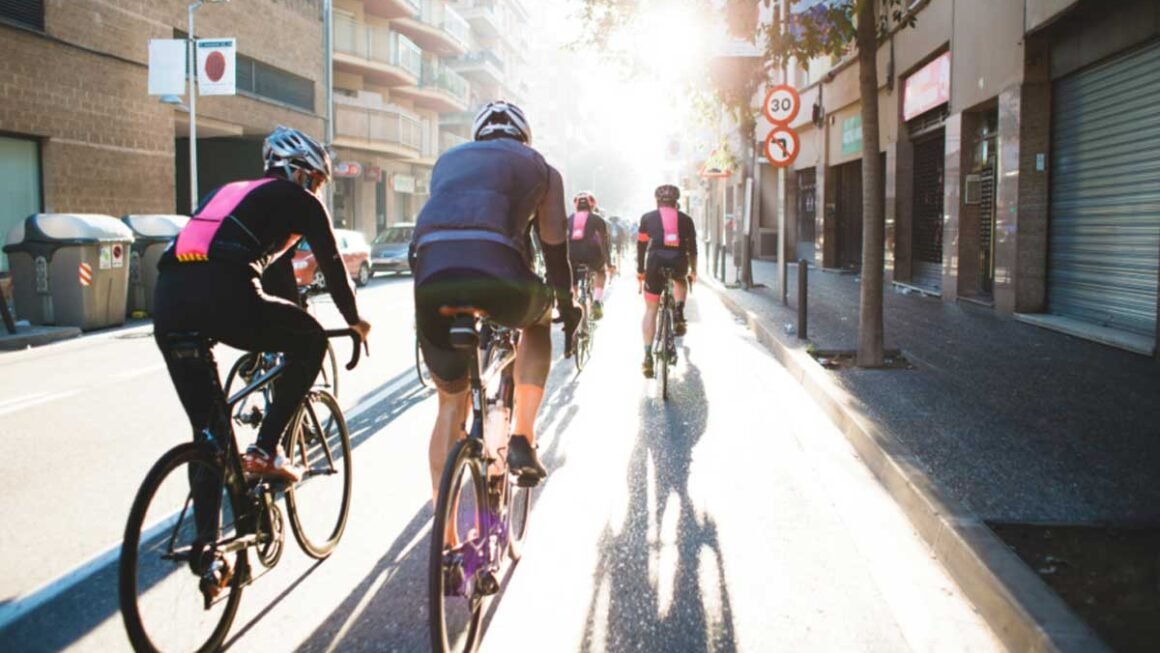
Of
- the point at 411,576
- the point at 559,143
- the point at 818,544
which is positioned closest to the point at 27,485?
the point at 411,576

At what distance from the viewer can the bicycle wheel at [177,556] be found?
2830 millimetres

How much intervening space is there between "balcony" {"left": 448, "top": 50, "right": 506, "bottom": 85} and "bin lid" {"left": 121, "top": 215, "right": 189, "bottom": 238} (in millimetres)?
43751

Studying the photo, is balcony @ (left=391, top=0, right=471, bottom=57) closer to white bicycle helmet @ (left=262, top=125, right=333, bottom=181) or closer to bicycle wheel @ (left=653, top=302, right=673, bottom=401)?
bicycle wheel @ (left=653, top=302, right=673, bottom=401)

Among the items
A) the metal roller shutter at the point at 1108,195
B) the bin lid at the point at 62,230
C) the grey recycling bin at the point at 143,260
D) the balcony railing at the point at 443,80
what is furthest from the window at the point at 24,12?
the balcony railing at the point at 443,80

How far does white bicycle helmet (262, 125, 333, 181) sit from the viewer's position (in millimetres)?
3783

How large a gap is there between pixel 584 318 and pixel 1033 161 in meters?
6.73

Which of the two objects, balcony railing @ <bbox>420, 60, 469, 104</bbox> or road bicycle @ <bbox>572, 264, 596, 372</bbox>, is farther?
balcony railing @ <bbox>420, 60, 469, 104</bbox>

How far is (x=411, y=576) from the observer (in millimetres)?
3955

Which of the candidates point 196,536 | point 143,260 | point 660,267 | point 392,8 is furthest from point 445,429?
point 392,8

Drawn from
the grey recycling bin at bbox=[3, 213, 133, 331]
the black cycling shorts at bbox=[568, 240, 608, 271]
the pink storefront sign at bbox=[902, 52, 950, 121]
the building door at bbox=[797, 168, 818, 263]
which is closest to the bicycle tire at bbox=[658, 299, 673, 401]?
the black cycling shorts at bbox=[568, 240, 608, 271]

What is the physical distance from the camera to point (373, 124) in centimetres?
3722

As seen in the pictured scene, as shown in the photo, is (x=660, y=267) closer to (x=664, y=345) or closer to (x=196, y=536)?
(x=664, y=345)

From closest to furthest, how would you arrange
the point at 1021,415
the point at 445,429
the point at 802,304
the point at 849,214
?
the point at 445,429
the point at 1021,415
the point at 802,304
the point at 849,214

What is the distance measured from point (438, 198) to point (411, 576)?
5.25 ft
